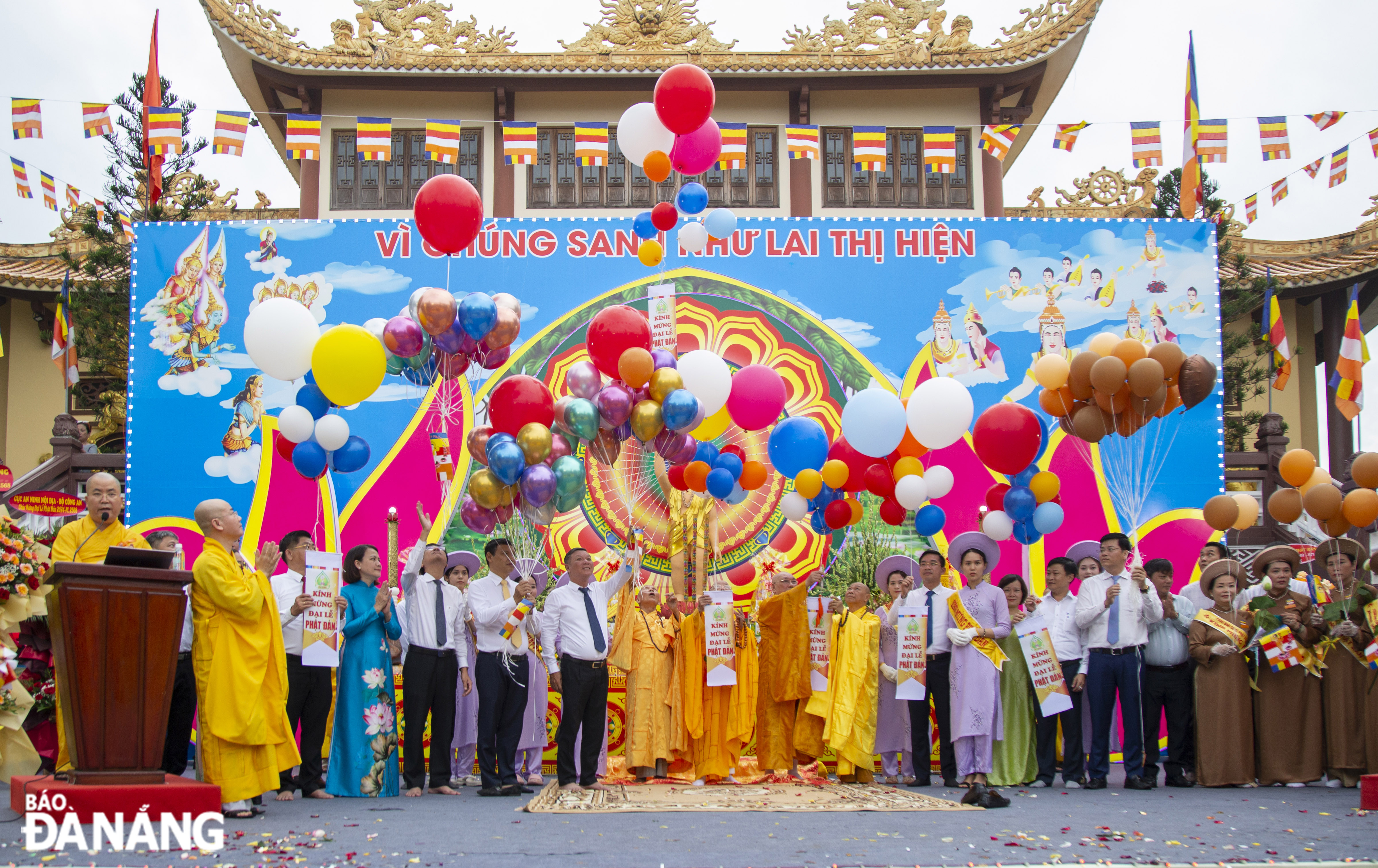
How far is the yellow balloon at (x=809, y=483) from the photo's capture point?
732 centimetres

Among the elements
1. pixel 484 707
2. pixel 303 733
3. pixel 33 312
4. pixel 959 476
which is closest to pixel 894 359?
pixel 959 476

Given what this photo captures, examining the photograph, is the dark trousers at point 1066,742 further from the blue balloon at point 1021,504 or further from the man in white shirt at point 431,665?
the man in white shirt at point 431,665

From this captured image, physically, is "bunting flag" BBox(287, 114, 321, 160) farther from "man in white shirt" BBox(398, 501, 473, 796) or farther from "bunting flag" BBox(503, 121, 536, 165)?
"man in white shirt" BBox(398, 501, 473, 796)

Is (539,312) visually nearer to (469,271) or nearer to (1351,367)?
(469,271)

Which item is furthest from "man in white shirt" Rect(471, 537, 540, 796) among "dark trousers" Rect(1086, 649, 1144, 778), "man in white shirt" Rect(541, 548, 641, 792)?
"dark trousers" Rect(1086, 649, 1144, 778)

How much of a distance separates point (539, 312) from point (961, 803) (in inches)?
192

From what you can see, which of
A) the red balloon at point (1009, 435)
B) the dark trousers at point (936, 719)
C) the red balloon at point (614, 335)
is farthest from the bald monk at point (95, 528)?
the red balloon at point (1009, 435)

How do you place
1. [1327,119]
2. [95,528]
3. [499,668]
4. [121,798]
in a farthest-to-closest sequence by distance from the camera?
[1327,119] < [499,668] < [95,528] < [121,798]

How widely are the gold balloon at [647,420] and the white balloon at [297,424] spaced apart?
190 cm

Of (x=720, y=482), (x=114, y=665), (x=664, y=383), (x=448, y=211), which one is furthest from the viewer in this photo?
(x=720, y=482)

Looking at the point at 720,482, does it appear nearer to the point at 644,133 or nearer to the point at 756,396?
the point at 756,396

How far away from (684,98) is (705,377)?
5.32ft

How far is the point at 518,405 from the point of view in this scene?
6.64m

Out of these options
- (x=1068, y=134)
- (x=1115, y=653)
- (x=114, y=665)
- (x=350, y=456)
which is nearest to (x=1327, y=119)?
(x=1068, y=134)
